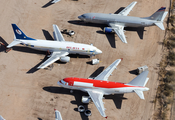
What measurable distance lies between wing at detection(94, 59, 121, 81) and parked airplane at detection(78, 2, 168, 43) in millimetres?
7515

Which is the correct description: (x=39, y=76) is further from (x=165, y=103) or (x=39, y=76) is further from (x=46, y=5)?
(x=165, y=103)

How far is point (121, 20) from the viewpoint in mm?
44406

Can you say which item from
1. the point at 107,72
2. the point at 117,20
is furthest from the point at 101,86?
the point at 117,20

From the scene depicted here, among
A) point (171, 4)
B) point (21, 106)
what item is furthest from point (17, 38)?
point (171, 4)

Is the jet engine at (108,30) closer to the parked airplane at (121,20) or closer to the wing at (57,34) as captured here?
the parked airplane at (121,20)

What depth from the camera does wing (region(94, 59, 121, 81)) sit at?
37872mm

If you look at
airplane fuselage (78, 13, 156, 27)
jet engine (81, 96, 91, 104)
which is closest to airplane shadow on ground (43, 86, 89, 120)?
jet engine (81, 96, 91, 104)

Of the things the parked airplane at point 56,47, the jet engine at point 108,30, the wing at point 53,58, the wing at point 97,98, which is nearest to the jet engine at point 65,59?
the parked airplane at point 56,47

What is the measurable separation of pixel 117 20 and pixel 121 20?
117cm

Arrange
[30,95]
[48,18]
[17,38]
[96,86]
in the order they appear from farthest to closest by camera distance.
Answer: [48,18], [17,38], [30,95], [96,86]

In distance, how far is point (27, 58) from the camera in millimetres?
41812

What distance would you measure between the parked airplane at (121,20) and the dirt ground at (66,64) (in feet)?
7.74

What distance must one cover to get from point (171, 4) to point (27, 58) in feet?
163

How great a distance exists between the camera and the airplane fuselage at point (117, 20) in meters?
43.7
